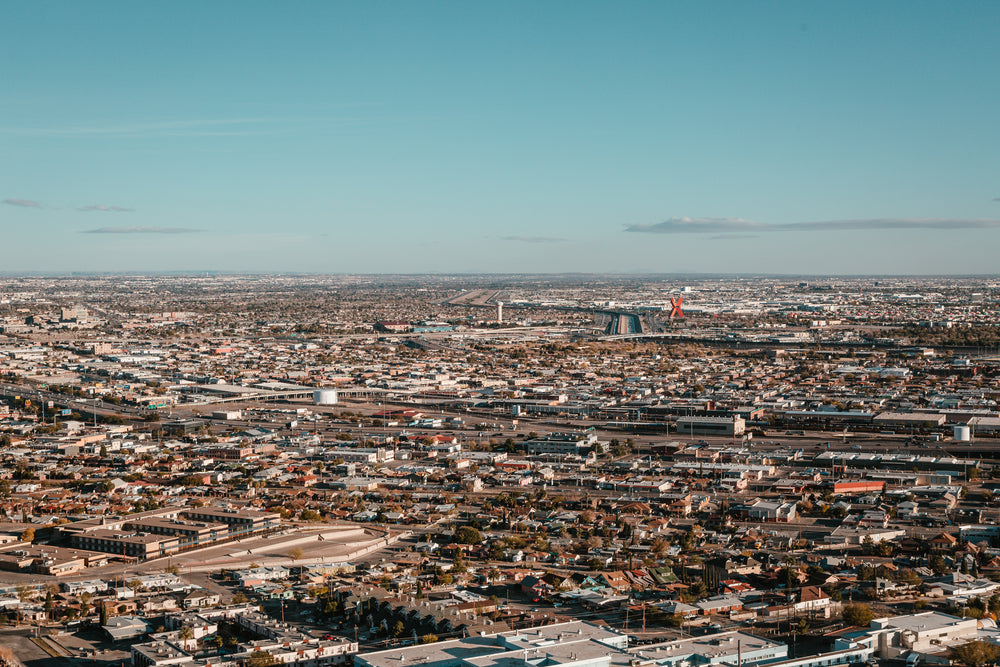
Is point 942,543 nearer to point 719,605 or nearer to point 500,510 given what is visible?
point 719,605

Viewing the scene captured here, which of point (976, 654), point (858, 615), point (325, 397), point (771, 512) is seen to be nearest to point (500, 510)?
point (771, 512)

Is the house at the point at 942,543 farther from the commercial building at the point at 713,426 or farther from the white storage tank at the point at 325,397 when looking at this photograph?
the white storage tank at the point at 325,397

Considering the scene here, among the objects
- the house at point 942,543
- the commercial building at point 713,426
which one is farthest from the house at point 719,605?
the commercial building at point 713,426

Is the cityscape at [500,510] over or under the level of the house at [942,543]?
under

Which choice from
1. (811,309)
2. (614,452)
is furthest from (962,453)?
(811,309)

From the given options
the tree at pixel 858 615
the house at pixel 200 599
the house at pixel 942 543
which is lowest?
the house at pixel 200 599

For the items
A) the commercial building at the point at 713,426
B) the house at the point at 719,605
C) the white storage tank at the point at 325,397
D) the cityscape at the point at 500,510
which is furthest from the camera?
the white storage tank at the point at 325,397
